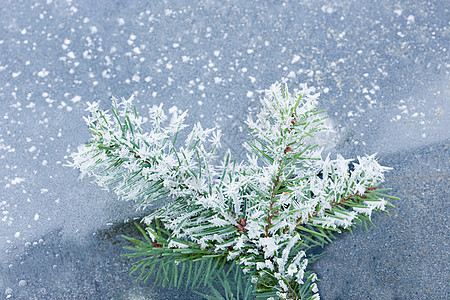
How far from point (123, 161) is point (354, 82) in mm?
558

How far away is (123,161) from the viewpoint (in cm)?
36

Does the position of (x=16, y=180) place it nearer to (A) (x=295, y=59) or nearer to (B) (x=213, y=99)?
(B) (x=213, y=99)

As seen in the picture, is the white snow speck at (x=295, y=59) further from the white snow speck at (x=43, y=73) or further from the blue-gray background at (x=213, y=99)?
the white snow speck at (x=43, y=73)

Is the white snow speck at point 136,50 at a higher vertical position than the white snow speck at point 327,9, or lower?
higher

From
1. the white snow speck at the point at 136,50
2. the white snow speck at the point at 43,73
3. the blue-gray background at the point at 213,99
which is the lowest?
the blue-gray background at the point at 213,99

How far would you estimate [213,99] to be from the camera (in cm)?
77

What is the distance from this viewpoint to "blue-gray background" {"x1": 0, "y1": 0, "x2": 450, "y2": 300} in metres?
0.67

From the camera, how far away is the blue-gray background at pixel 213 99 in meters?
0.67

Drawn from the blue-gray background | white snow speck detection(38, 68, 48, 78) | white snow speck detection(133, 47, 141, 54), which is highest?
white snow speck detection(38, 68, 48, 78)

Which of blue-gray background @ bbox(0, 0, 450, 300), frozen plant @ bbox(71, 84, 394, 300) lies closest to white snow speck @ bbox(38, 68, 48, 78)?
blue-gray background @ bbox(0, 0, 450, 300)

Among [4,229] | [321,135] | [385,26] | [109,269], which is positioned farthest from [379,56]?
[4,229]

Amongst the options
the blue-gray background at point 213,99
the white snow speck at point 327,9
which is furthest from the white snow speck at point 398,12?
the white snow speck at point 327,9

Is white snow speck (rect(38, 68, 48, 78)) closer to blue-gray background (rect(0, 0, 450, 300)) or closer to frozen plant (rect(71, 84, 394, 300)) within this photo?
blue-gray background (rect(0, 0, 450, 300))

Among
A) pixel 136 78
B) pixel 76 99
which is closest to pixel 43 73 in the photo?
pixel 76 99
